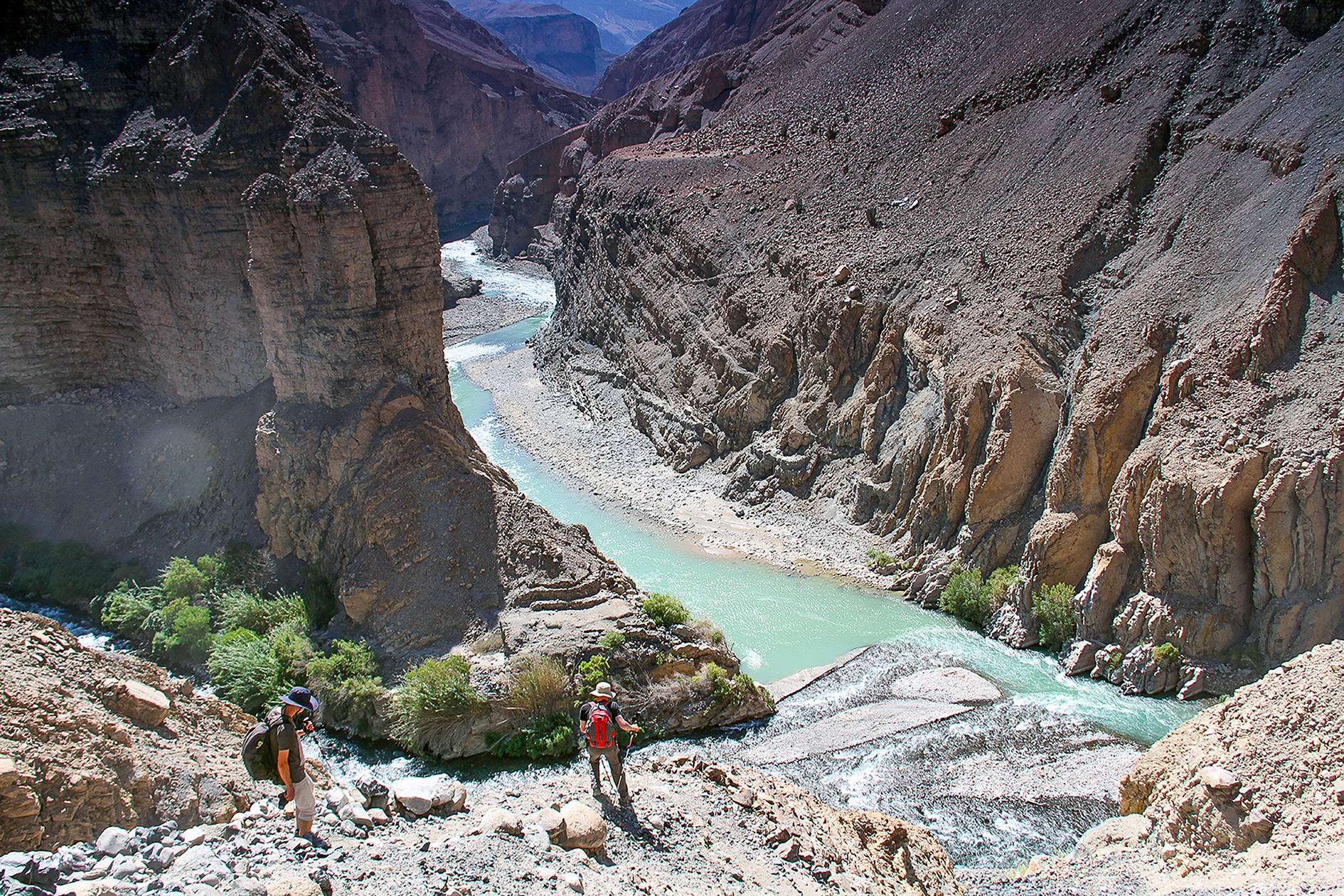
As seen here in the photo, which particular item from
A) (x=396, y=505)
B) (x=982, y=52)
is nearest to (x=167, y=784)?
(x=396, y=505)

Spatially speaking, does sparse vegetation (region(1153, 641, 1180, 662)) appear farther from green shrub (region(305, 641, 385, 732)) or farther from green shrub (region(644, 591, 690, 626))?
green shrub (region(305, 641, 385, 732))

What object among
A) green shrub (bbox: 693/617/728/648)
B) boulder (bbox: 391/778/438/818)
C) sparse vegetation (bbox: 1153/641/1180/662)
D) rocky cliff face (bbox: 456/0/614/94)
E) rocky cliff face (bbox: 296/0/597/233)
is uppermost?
rocky cliff face (bbox: 456/0/614/94)

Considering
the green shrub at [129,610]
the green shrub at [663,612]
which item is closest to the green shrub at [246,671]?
Result: the green shrub at [129,610]

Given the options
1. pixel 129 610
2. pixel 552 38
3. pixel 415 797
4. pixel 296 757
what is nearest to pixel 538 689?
pixel 415 797

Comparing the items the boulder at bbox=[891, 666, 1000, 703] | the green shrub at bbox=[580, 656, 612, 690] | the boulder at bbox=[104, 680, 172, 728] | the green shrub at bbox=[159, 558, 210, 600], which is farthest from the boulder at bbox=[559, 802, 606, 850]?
the green shrub at bbox=[159, 558, 210, 600]

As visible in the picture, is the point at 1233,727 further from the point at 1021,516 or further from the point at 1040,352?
the point at 1040,352
